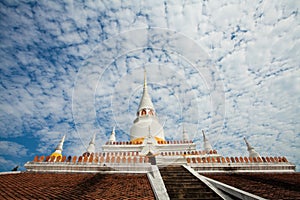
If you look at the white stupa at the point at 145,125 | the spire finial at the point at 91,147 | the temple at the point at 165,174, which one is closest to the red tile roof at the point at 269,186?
the temple at the point at 165,174

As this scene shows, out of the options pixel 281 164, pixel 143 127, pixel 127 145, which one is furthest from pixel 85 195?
pixel 143 127

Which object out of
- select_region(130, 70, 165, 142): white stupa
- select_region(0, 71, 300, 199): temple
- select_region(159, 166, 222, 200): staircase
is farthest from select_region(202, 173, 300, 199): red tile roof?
select_region(130, 70, 165, 142): white stupa

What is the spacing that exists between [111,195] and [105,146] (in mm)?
16315

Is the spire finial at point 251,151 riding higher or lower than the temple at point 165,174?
higher

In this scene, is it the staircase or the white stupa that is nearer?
the staircase

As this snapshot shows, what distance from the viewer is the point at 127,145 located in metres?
21.3

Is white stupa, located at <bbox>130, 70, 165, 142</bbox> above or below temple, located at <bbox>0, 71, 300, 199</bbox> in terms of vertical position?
above

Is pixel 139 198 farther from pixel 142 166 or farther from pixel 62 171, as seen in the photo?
pixel 62 171

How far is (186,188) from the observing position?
22.4 feet

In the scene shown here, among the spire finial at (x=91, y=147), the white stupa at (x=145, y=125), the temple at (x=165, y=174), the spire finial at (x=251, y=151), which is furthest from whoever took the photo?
the white stupa at (x=145, y=125)

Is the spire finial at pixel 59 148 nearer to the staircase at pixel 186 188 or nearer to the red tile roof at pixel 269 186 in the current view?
the staircase at pixel 186 188

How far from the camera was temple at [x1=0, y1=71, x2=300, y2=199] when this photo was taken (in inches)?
235

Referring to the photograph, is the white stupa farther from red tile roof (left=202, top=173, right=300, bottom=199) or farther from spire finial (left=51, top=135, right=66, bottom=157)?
red tile roof (left=202, top=173, right=300, bottom=199)

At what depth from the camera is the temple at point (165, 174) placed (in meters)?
5.98
